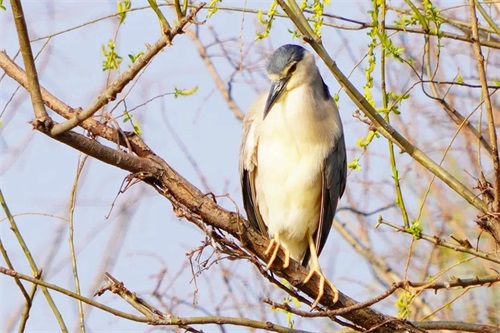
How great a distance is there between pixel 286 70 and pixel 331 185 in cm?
55

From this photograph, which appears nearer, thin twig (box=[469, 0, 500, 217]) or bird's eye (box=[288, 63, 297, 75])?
thin twig (box=[469, 0, 500, 217])

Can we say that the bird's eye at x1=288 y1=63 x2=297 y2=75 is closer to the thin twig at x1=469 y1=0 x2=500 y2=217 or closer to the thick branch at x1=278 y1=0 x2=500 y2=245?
the thick branch at x1=278 y1=0 x2=500 y2=245

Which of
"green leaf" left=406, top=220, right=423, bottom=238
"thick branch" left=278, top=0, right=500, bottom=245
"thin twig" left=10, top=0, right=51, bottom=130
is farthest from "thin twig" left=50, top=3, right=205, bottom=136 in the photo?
"green leaf" left=406, top=220, right=423, bottom=238

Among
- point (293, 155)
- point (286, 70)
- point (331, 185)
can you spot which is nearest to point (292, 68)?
point (286, 70)

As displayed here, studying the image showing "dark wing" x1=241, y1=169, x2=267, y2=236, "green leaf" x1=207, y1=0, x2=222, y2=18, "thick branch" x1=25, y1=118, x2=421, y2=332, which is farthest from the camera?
"dark wing" x1=241, y1=169, x2=267, y2=236

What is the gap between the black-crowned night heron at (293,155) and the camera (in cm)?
408

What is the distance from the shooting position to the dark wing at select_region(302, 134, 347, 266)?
412 cm

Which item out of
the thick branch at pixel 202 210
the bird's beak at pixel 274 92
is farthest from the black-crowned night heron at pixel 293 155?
the thick branch at pixel 202 210

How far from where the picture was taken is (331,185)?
413 centimetres

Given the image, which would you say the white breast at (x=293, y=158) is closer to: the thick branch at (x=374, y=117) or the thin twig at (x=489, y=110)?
the thick branch at (x=374, y=117)

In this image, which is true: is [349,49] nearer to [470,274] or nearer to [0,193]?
[470,274]

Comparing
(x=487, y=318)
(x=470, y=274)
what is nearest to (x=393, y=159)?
(x=487, y=318)

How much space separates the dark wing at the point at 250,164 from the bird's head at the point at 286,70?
13 centimetres

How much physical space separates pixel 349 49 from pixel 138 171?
3330 mm
